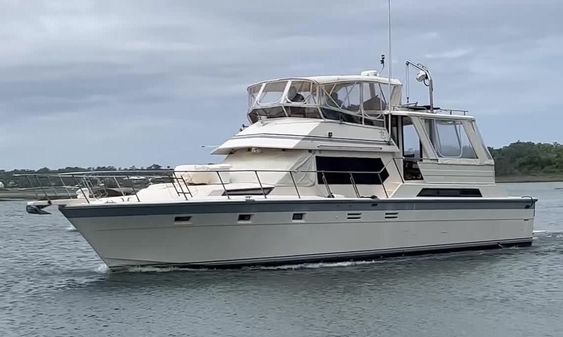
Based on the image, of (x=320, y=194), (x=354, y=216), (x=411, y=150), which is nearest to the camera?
(x=354, y=216)

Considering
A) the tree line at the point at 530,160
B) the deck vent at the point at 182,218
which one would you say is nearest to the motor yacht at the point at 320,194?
the deck vent at the point at 182,218

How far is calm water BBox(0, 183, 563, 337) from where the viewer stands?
13422 mm

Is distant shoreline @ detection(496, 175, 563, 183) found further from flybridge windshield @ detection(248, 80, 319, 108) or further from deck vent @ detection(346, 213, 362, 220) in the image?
deck vent @ detection(346, 213, 362, 220)

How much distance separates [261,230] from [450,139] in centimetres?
675

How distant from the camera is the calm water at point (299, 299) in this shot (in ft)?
44.0

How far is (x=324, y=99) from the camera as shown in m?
19.5

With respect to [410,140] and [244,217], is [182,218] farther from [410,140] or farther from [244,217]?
[410,140]

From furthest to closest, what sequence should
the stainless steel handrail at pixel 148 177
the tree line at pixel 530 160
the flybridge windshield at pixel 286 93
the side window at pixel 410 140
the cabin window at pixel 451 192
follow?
the tree line at pixel 530 160, the side window at pixel 410 140, the cabin window at pixel 451 192, the flybridge windshield at pixel 286 93, the stainless steel handrail at pixel 148 177

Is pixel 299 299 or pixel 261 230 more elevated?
pixel 261 230

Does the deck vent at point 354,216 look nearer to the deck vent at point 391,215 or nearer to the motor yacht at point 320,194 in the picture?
the motor yacht at point 320,194

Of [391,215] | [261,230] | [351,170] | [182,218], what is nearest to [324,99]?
[351,170]

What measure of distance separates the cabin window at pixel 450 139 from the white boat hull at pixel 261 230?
1587 millimetres

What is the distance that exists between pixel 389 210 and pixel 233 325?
6696 mm

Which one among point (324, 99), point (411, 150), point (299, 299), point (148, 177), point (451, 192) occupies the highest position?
point (324, 99)
